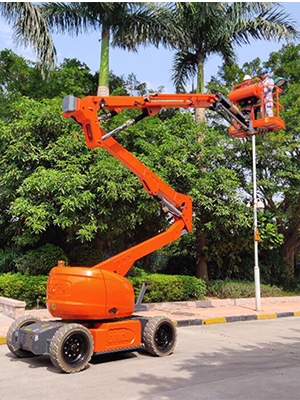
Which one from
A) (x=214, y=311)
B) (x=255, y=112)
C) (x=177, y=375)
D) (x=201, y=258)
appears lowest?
(x=177, y=375)

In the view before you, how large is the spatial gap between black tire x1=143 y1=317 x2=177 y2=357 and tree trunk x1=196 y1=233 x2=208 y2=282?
→ 9793mm

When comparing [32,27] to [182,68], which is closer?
[32,27]

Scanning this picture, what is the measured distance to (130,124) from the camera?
868 centimetres

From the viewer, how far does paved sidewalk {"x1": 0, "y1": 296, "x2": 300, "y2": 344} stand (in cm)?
1271

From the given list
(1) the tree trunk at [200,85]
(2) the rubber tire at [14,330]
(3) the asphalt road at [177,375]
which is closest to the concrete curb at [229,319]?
(3) the asphalt road at [177,375]

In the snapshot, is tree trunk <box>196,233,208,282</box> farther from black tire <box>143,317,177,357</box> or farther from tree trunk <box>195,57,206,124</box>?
black tire <box>143,317,177,357</box>

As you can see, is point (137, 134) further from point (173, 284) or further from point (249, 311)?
point (249, 311)

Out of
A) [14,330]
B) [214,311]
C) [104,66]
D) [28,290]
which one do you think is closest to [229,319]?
[214,311]

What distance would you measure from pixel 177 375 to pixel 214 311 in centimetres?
825

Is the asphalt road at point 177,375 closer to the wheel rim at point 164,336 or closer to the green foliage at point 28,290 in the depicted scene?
the wheel rim at point 164,336

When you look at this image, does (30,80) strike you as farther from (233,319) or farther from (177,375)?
(177,375)

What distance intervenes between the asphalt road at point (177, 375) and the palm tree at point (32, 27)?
420 inches

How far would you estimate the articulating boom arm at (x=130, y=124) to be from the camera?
8.18 meters

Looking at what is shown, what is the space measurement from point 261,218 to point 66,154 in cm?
792
